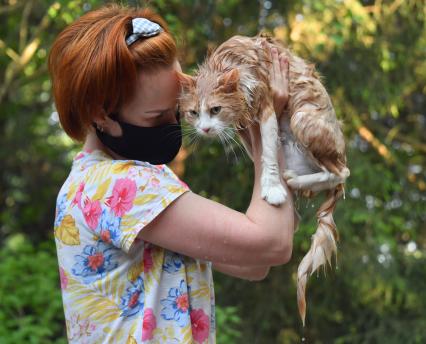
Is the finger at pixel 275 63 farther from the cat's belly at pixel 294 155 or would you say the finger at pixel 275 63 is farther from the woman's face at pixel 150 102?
the woman's face at pixel 150 102

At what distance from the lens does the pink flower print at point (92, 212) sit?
1.56 meters

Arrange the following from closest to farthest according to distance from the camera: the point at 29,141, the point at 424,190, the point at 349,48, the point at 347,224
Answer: the point at 347,224 → the point at 349,48 → the point at 424,190 → the point at 29,141

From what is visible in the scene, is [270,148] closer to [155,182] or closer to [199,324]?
[155,182]

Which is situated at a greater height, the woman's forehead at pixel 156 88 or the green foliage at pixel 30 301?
the woman's forehead at pixel 156 88

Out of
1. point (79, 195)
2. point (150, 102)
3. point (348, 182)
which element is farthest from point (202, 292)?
point (348, 182)

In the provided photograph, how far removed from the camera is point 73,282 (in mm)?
1655

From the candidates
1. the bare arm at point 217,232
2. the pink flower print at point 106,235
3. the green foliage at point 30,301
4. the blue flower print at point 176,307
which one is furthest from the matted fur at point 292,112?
the green foliage at point 30,301

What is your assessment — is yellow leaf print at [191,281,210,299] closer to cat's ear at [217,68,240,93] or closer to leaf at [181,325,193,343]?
leaf at [181,325,193,343]

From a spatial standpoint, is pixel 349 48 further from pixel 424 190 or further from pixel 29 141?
pixel 29 141

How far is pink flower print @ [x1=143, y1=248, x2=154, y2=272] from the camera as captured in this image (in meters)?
1.62

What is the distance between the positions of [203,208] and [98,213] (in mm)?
246

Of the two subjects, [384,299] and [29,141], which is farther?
[29,141]

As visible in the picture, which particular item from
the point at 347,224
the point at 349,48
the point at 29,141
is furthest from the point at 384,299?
the point at 29,141

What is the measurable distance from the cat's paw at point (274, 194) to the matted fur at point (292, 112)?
4.0 inches
